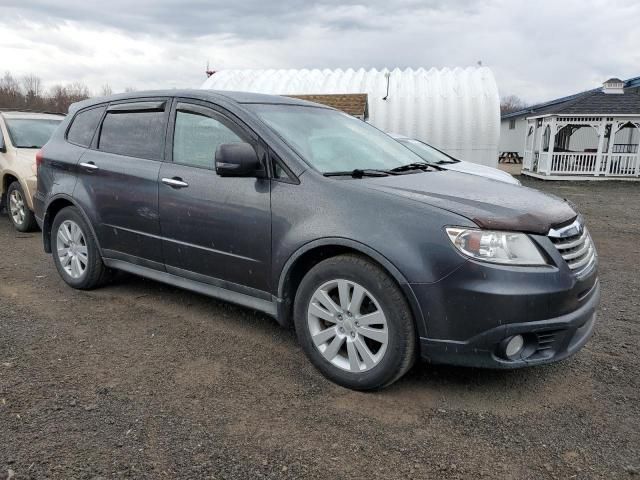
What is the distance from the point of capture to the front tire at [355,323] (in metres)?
2.79

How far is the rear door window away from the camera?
158 inches

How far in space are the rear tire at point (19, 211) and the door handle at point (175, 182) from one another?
468cm

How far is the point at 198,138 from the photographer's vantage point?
12.4 feet

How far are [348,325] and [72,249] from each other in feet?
9.93

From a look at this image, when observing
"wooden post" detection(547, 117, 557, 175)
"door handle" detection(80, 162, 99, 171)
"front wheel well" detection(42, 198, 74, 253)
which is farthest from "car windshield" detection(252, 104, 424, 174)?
"wooden post" detection(547, 117, 557, 175)

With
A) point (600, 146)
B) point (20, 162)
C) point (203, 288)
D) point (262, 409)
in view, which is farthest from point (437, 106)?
point (262, 409)

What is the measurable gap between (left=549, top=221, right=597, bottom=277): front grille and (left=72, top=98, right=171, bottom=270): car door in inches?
108

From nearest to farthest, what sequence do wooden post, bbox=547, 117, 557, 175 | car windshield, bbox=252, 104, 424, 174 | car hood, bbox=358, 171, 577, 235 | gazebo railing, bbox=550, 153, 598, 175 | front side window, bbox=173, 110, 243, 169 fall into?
car hood, bbox=358, 171, 577, 235 → car windshield, bbox=252, 104, 424, 174 → front side window, bbox=173, 110, 243, 169 → wooden post, bbox=547, 117, 557, 175 → gazebo railing, bbox=550, 153, 598, 175

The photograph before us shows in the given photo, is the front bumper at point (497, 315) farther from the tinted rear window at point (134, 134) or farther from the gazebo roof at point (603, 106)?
the gazebo roof at point (603, 106)

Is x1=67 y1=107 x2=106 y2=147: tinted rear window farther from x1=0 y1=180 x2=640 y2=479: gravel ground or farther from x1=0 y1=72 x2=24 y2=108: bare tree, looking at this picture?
x1=0 y1=72 x2=24 y2=108: bare tree

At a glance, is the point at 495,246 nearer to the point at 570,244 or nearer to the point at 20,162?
the point at 570,244

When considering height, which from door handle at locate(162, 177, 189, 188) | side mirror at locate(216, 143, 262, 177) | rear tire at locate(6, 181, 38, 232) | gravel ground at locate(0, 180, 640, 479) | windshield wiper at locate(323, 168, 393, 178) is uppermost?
side mirror at locate(216, 143, 262, 177)

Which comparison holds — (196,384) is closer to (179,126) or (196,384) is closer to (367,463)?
(367,463)

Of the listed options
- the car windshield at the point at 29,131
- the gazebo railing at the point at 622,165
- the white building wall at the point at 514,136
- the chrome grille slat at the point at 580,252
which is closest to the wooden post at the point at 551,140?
the gazebo railing at the point at 622,165
